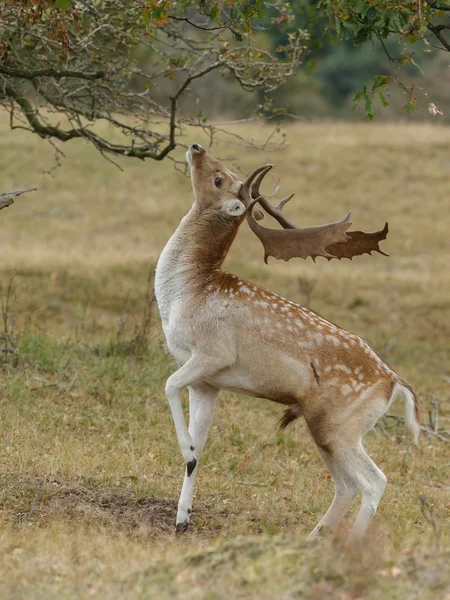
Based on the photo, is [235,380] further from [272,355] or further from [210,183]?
[210,183]

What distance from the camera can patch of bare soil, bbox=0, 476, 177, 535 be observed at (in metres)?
6.40

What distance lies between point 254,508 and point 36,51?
476cm

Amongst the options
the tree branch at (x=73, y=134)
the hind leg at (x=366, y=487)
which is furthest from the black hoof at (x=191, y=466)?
the tree branch at (x=73, y=134)

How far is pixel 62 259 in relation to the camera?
53.8ft

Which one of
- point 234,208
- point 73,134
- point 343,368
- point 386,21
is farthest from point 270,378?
point 73,134

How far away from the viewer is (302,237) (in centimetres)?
674

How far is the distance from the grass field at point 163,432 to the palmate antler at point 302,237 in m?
1.87

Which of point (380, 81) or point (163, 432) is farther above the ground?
point (380, 81)

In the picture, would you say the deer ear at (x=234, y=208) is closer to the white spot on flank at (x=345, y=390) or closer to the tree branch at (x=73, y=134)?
the white spot on flank at (x=345, y=390)

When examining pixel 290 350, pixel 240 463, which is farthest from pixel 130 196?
pixel 290 350

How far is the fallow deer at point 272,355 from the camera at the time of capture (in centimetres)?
641

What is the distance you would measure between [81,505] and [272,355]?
1678 millimetres

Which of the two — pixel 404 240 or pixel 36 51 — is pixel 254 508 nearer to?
pixel 36 51

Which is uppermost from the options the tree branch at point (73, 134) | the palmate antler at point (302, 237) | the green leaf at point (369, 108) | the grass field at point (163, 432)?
the green leaf at point (369, 108)
